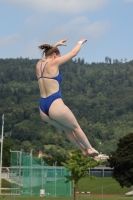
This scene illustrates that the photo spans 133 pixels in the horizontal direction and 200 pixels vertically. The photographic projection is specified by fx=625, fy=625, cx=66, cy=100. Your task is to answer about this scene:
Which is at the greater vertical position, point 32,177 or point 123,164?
point 123,164

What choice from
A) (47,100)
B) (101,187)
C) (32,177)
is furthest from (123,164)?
(47,100)

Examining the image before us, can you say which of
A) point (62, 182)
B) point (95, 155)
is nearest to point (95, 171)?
point (62, 182)

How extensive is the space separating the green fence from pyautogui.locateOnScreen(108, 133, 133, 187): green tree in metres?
14.1

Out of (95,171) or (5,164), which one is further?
(95,171)

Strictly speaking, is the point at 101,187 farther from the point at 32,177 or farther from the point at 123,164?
the point at 32,177

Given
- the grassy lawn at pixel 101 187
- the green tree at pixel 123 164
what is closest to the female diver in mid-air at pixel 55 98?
the green tree at pixel 123 164

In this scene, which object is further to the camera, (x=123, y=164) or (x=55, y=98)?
(x=123, y=164)

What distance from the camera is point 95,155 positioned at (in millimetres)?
9984

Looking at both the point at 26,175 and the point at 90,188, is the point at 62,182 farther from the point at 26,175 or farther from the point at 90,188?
the point at 90,188

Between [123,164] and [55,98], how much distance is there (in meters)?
65.9

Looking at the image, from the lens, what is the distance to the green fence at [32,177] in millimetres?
55125

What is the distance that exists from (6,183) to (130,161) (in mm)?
36626

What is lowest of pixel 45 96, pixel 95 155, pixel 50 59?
pixel 95 155

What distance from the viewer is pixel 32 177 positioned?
2167 inches
